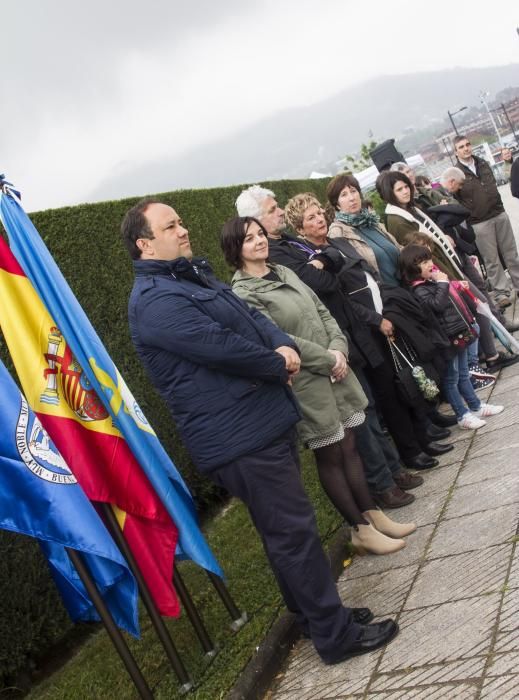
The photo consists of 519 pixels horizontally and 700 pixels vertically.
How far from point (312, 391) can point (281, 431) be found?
31.4 inches

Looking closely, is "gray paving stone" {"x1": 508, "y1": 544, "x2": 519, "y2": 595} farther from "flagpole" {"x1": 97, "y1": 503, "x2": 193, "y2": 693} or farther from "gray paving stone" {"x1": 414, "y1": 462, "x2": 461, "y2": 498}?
"flagpole" {"x1": 97, "y1": 503, "x2": 193, "y2": 693}

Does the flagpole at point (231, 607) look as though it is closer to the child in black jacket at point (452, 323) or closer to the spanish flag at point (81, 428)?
the spanish flag at point (81, 428)

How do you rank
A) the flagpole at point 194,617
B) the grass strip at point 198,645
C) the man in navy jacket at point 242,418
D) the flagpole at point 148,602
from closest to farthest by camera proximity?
the man in navy jacket at point 242,418 < the flagpole at point 148,602 < the grass strip at point 198,645 < the flagpole at point 194,617

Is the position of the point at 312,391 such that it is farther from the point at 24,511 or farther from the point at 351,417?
the point at 24,511

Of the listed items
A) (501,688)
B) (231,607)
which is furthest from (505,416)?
(501,688)

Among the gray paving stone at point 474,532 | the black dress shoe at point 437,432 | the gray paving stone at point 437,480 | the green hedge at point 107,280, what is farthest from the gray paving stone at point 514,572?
the green hedge at point 107,280

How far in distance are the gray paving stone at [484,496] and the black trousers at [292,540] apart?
4.38 ft

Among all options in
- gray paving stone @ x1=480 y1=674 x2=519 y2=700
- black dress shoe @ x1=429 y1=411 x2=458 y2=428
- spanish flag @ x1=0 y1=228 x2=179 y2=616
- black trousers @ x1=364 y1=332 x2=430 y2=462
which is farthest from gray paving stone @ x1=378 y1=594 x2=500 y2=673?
black dress shoe @ x1=429 y1=411 x2=458 y2=428

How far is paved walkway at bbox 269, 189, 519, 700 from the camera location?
3.12 m

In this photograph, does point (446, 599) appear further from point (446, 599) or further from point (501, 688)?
point (501, 688)

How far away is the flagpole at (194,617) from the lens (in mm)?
4090

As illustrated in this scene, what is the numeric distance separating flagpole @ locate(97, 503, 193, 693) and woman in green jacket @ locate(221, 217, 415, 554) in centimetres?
117

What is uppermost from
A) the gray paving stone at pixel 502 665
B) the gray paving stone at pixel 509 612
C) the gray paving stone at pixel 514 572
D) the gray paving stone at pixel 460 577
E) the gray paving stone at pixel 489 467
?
the gray paving stone at pixel 502 665

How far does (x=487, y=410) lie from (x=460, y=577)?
2.75 metres
